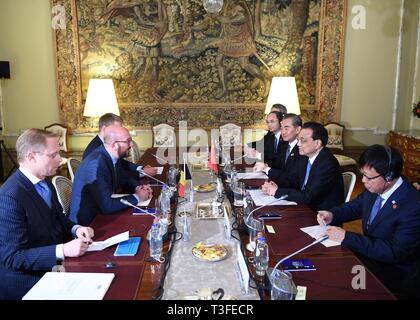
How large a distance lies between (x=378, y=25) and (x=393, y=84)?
961 mm

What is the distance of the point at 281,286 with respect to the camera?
1.44 meters

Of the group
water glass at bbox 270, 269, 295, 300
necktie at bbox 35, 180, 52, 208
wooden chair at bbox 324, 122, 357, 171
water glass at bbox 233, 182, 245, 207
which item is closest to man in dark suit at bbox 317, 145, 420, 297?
water glass at bbox 270, 269, 295, 300

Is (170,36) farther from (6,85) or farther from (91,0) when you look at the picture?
(6,85)

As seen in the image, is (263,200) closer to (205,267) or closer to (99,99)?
(205,267)

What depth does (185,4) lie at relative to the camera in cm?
571

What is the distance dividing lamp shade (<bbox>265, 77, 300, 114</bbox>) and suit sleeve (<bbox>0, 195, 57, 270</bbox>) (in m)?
4.33

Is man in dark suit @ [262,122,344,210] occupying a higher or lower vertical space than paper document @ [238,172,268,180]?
higher

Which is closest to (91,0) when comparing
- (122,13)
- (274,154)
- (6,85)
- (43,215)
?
(122,13)

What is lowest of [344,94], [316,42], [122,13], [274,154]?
[274,154]

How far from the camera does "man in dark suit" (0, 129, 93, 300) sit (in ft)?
5.80

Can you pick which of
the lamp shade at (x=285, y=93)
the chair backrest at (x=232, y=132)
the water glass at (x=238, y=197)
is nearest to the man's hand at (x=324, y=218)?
the water glass at (x=238, y=197)

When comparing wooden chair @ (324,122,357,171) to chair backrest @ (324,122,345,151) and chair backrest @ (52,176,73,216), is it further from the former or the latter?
chair backrest @ (52,176,73,216)

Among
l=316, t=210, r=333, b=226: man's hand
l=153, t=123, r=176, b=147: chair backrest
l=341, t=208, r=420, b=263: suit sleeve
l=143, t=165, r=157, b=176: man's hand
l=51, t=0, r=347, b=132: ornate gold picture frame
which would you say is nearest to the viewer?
l=341, t=208, r=420, b=263: suit sleeve

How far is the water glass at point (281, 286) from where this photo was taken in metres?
1.41
